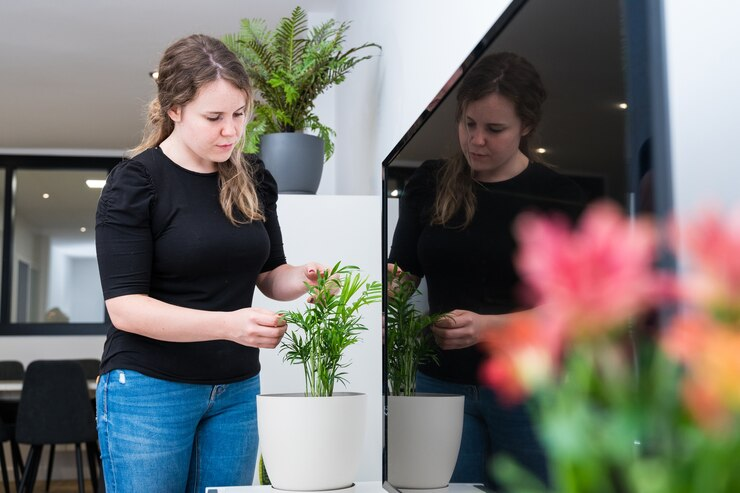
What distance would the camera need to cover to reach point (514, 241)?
2.49 feet

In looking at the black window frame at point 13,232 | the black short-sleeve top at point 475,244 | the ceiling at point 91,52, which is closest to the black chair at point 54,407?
the ceiling at point 91,52

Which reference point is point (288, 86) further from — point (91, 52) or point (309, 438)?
point (91, 52)

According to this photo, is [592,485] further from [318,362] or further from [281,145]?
[281,145]

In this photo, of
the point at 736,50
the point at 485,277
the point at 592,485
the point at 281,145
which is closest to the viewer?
the point at 592,485

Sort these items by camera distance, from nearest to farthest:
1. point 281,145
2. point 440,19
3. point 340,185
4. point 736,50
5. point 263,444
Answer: point 736,50 → point 263,444 → point 440,19 → point 281,145 → point 340,185

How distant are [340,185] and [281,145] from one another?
134cm

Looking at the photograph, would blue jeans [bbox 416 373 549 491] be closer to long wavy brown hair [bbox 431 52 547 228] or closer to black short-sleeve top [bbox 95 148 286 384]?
long wavy brown hair [bbox 431 52 547 228]

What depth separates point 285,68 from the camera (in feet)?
9.35

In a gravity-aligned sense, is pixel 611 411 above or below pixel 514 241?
below

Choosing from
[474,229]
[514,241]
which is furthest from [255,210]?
[514,241]

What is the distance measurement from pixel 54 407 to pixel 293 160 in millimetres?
2466

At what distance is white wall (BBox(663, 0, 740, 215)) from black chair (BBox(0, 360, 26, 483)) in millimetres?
4717

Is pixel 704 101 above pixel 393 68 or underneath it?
underneath

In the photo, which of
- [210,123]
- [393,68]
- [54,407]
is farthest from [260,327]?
[54,407]
